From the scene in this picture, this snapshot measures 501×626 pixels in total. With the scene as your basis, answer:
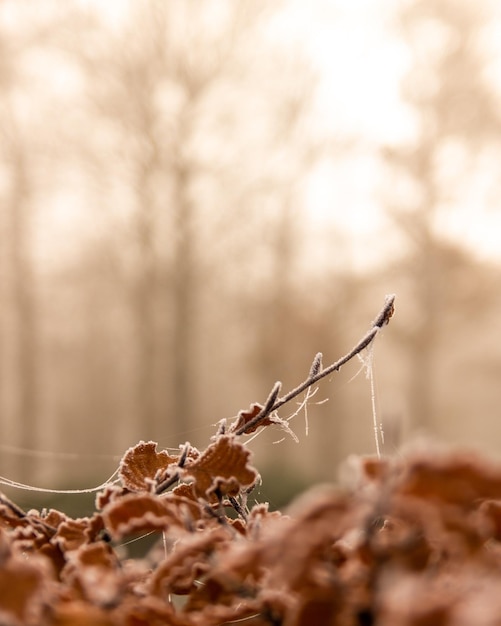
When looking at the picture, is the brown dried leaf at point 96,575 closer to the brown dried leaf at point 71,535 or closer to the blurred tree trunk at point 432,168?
the brown dried leaf at point 71,535

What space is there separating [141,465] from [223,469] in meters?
0.08

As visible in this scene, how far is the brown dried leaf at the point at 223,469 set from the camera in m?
0.35

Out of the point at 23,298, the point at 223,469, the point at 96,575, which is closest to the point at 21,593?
the point at 96,575

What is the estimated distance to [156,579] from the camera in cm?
27

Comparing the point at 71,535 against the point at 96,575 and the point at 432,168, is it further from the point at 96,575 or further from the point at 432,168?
the point at 432,168

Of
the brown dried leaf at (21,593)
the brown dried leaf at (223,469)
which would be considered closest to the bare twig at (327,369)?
the brown dried leaf at (223,469)

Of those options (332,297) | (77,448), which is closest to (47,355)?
(77,448)

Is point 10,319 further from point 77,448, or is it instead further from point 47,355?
point 77,448

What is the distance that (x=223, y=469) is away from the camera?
1.18 feet

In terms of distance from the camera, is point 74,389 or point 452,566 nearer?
point 452,566

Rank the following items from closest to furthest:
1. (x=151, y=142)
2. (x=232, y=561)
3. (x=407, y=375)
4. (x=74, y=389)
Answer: (x=232, y=561)
(x=151, y=142)
(x=407, y=375)
(x=74, y=389)

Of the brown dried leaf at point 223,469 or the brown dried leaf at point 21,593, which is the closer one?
the brown dried leaf at point 21,593

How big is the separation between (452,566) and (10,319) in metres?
5.55

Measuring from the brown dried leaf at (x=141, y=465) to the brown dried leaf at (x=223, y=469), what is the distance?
0.05m
